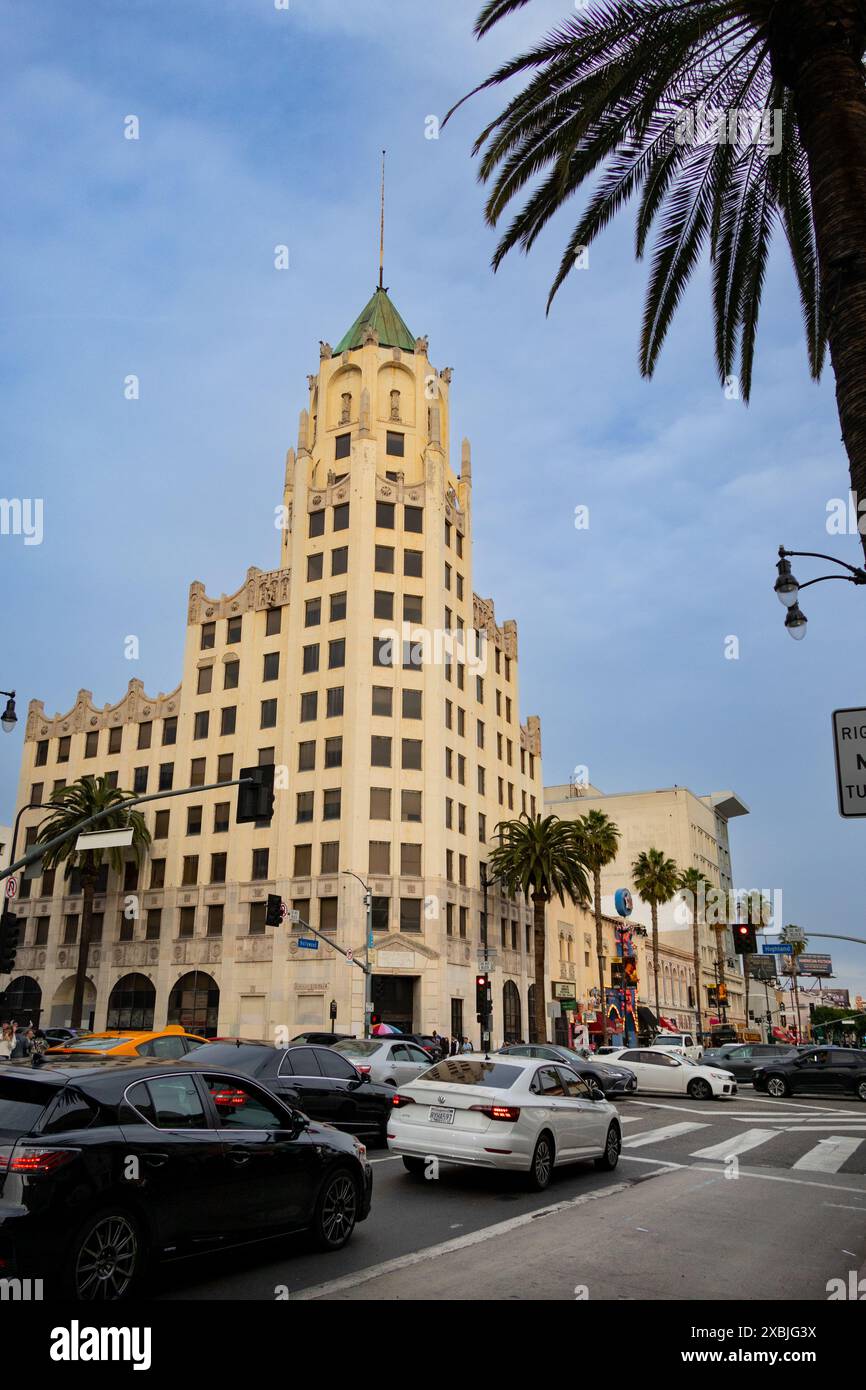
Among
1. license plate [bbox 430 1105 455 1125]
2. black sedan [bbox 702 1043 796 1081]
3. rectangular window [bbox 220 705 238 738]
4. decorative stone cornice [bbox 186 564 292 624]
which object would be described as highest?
decorative stone cornice [bbox 186 564 292 624]

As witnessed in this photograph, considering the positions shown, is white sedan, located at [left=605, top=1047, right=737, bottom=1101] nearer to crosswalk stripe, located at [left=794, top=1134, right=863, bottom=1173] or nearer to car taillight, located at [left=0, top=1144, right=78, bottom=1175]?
crosswalk stripe, located at [left=794, top=1134, right=863, bottom=1173]

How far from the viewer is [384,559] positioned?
56719mm

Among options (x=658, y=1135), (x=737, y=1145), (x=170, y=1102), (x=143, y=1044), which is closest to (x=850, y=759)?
(x=170, y=1102)

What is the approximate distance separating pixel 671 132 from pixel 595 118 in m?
1.87

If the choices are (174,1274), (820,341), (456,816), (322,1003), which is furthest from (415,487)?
(174,1274)

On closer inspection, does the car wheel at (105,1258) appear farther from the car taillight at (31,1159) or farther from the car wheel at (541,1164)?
the car wheel at (541,1164)

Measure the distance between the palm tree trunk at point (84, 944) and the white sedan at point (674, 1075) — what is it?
111 feet

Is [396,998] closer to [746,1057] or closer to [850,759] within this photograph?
[746,1057]

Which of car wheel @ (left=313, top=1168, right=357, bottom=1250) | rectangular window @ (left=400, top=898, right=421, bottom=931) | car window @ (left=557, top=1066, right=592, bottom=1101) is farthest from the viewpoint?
rectangular window @ (left=400, top=898, right=421, bottom=931)

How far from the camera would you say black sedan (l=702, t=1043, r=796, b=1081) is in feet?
119

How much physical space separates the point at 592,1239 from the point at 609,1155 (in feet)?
17.5

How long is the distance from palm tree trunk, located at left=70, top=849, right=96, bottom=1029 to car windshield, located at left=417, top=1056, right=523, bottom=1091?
46.0m

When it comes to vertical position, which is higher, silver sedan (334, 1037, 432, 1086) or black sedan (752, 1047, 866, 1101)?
silver sedan (334, 1037, 432, 1086)

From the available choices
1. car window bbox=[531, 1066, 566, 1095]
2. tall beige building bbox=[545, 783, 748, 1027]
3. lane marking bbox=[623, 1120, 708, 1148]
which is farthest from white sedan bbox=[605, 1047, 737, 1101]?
tall beige building bbox=[545, 783, 748, 1027]
